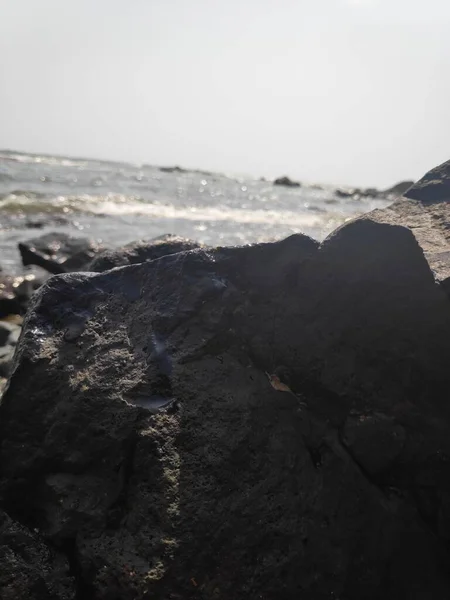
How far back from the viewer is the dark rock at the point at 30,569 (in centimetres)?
174

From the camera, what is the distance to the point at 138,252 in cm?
413

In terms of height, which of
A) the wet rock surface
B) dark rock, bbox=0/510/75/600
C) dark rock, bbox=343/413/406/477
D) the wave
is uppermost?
the wet rock surface

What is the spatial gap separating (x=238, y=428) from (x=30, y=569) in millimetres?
906

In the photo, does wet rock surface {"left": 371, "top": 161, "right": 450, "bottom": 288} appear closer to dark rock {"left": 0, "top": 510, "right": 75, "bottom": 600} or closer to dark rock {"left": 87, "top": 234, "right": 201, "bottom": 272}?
dark rock {"left": 87, "top": 234, "right": 201, "bottom": 272}

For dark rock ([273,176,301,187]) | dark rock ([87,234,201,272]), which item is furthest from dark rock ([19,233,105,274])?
dark rock ([273,176,301,187])

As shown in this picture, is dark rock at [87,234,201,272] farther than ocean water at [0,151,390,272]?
No

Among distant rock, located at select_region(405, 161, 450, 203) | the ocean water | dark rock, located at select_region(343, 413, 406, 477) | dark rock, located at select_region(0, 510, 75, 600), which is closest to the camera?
dark rock, located at select_region(0, 510, 75, 600)

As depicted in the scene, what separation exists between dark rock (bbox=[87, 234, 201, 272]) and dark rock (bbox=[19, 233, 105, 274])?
284 centimetres

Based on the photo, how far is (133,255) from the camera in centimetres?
406

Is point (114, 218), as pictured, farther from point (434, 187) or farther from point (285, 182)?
point (285, 182)

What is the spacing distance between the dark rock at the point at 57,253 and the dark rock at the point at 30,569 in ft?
17.2

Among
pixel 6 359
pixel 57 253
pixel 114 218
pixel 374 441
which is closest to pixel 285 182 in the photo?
pixel 114 218

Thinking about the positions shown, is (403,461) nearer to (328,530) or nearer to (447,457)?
(447,457)

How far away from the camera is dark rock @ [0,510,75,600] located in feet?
5.69
